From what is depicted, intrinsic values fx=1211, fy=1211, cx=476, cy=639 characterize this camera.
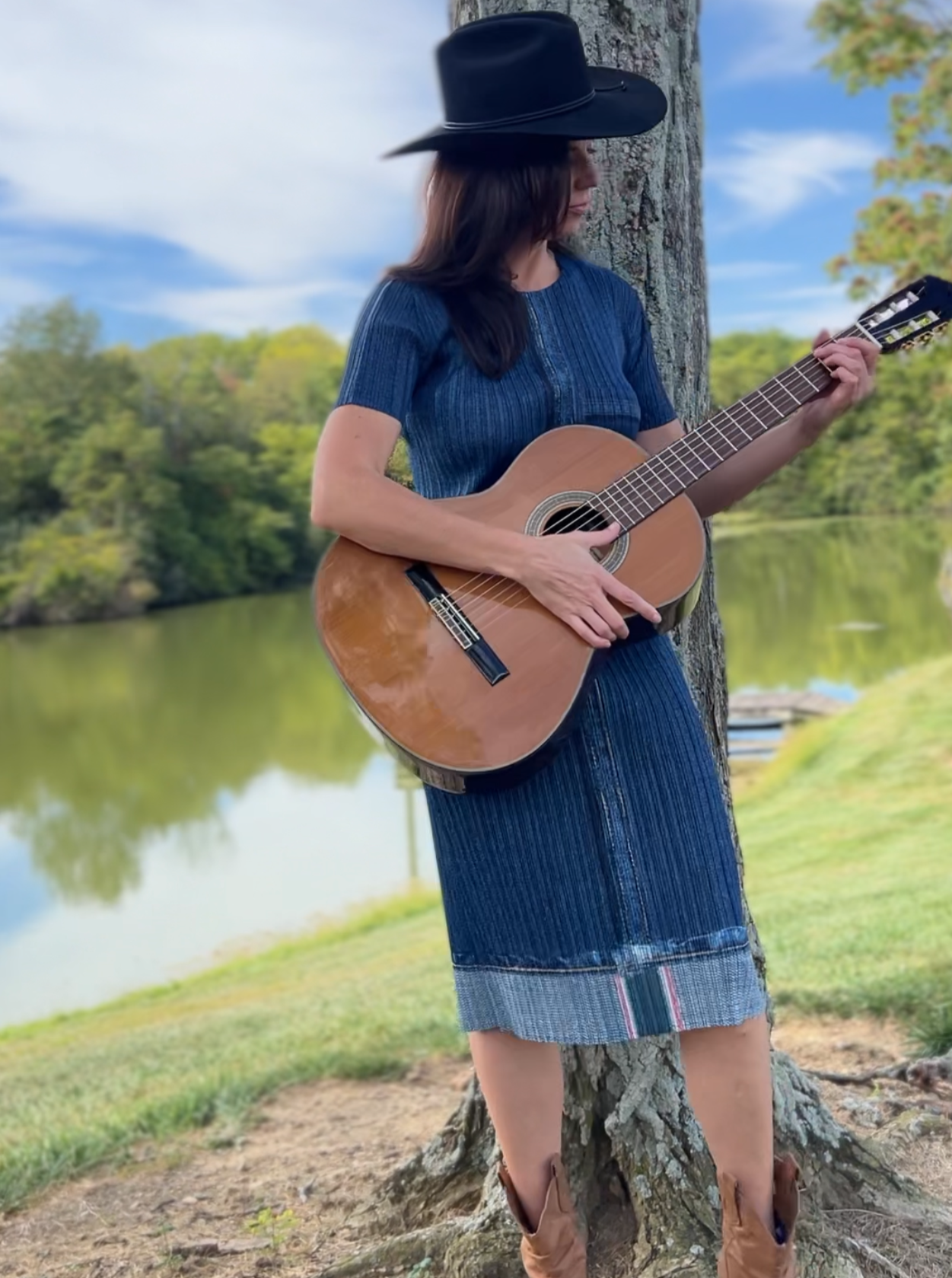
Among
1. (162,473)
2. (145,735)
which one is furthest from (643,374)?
(162,473)

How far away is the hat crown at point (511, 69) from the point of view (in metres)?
1.77

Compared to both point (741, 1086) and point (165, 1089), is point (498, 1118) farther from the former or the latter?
point (165, 1089)

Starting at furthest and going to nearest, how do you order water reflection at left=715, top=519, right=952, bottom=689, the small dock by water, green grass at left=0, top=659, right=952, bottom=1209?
water reflection at left=715, top=519, right=952, bottom=689, the small dock by water, green grass at left=0, top=659, right=952, bottom=1209

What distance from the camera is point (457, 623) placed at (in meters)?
1.74

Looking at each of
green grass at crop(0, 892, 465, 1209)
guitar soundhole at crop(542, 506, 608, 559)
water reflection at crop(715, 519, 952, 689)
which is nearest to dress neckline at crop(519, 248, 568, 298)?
guitar soundhole at crop(542, 506, 608, 559)

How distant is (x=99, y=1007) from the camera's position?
8.25 meters

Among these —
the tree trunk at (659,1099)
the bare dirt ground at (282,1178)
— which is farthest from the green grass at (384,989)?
the tree trunk at (659,1099)

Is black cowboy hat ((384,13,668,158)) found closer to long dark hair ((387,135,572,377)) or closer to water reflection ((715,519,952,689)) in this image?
long dark hair ((387,135,572,377))

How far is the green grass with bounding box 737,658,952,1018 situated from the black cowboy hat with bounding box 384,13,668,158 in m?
2.89

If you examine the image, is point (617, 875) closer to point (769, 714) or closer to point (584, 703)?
point (584, 703)

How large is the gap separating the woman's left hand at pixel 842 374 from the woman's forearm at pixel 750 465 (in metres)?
0.03

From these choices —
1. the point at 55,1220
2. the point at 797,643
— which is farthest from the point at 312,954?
the point at 797,643

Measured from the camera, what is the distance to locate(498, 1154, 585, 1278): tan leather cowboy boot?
1.89 metres

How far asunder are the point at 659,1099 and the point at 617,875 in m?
0.73
